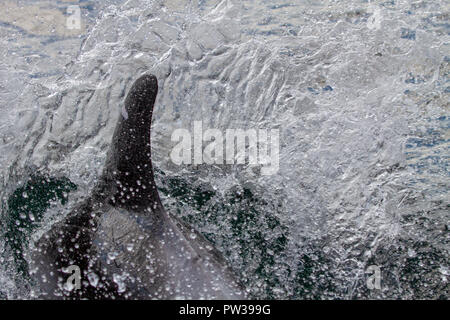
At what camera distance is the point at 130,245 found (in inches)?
57.3

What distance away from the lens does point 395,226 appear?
7.85 feet

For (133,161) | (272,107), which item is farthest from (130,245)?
(272,107)

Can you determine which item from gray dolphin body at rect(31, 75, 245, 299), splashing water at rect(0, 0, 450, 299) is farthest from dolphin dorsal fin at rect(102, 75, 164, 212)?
splashing water at rect(0, 0, 450, 299)

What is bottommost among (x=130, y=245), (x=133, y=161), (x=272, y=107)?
(x=130, y=245)

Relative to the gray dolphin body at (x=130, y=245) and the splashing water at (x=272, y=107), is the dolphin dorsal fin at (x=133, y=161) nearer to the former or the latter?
Answer: the gray dolphin body at (x=130, y=245)

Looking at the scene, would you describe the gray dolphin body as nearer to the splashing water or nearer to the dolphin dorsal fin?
the dolphin dorsal fin

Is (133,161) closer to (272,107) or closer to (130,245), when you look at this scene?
(130,245)

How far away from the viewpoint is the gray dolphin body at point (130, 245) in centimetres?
137

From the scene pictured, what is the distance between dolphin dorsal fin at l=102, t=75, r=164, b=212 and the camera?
1539mm

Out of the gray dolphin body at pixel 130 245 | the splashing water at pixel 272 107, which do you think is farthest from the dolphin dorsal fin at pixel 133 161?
the splashing water at pixel 272 107

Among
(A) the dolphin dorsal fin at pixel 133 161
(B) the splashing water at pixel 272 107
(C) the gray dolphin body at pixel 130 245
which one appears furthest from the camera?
(B) the splashing water at pixel 272 107

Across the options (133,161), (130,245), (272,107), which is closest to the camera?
(130,245)

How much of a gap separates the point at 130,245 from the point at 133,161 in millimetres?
299
